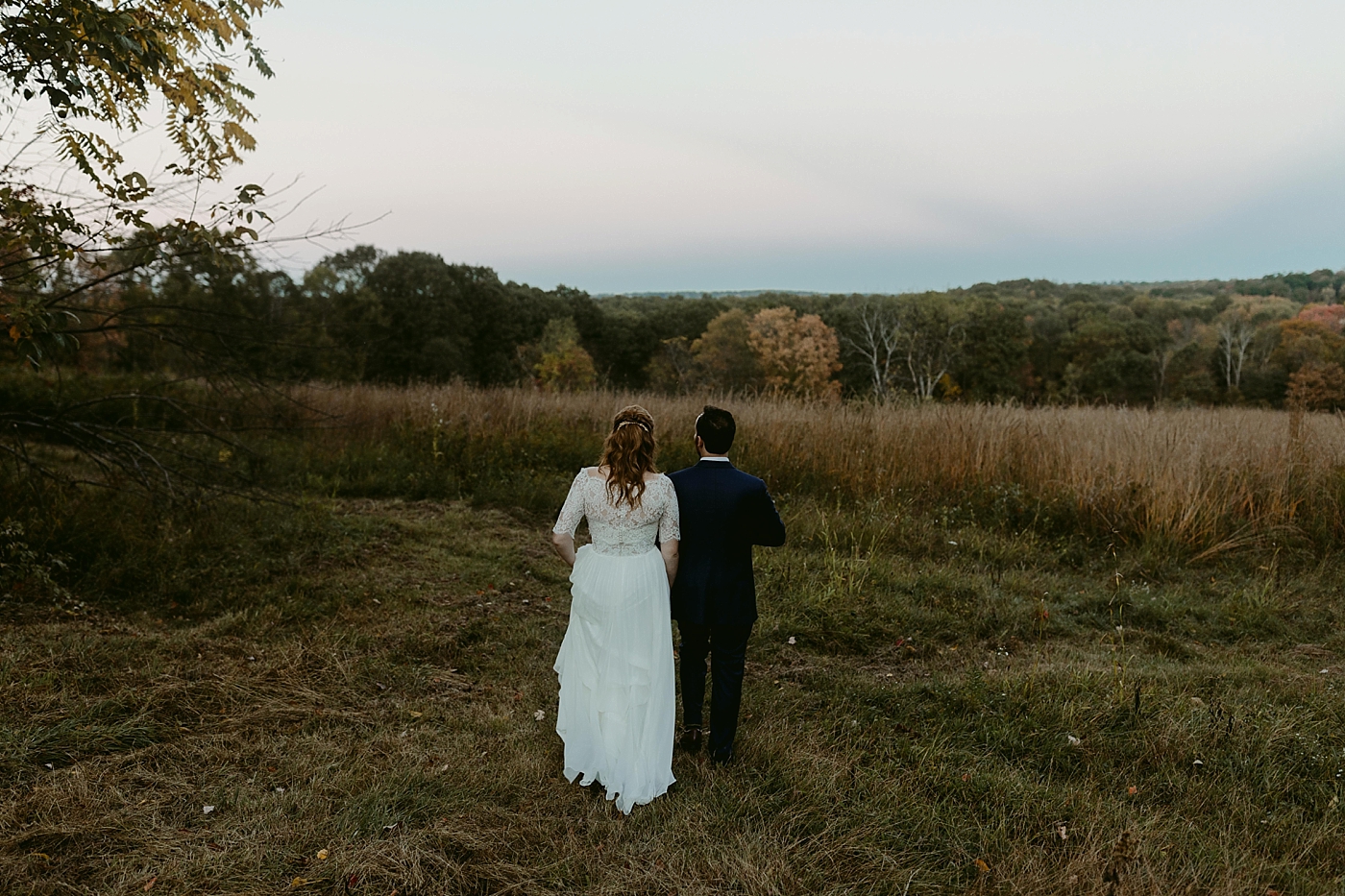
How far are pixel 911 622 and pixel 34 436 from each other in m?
8.34

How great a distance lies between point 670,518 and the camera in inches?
141

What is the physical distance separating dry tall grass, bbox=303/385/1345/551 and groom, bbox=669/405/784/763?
601 cm

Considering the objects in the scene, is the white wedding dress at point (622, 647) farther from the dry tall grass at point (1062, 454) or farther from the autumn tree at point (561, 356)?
the autumn tree at point (561, 356)

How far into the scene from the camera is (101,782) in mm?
3502

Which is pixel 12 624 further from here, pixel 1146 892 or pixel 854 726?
pixel 1146 892

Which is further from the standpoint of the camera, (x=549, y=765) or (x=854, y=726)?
(x=854, y=726)

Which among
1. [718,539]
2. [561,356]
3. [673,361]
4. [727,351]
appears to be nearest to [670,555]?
[718,539]

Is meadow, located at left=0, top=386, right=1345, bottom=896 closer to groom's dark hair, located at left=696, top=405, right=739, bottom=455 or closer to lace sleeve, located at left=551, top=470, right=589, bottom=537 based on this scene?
lace sleeve, located at left=551, top=470, right=589, bottom=537

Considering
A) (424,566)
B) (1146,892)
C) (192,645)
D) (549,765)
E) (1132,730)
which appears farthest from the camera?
(424,566)

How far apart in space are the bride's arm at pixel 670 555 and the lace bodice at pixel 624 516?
23 mm

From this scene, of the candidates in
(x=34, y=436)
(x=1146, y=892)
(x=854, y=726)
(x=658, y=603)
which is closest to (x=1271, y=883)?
(x=1146, y=892)

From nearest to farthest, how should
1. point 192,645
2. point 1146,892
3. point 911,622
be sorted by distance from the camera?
point 1146,892 < point 192,645 < point 911,622

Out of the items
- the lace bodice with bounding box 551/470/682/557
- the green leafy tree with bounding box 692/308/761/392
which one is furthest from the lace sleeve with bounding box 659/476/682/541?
the green leafy tree with bounding box 692/308/761/392

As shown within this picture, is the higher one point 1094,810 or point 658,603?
point 658,603
